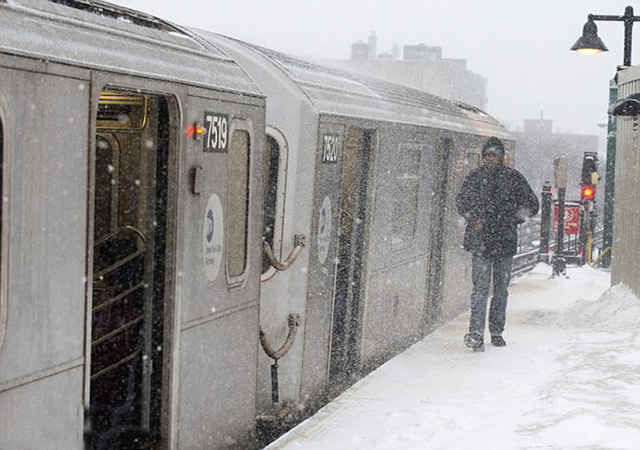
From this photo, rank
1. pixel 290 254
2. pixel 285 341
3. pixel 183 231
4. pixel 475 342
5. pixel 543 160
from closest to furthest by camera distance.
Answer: pixel 183 231, pixel 290 254, pixel 285 341, pixel 475 342, pixel 543 160

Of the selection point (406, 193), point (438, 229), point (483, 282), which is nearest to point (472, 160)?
point (438, 229)

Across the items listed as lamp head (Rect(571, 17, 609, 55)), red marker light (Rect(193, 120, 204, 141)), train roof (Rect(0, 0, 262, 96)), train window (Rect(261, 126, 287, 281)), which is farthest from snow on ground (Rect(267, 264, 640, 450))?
lamp head (Rect(571, 17, 609, 55))

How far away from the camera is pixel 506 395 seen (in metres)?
6.98

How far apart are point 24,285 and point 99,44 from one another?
1103mm

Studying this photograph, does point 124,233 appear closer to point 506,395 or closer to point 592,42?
point 506,395

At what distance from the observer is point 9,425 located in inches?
136

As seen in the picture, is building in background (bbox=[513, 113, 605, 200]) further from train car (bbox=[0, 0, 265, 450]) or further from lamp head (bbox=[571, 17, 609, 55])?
train car (bbox=[0, 0, 265, 450])

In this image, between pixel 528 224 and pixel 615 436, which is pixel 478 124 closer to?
pixel 615 436

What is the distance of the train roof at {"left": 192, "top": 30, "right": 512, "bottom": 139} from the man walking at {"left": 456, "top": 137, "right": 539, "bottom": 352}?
2.77ft

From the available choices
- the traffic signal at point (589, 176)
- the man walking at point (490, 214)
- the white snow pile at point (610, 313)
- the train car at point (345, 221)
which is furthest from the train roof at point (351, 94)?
the traffic signal at point (589, 176)

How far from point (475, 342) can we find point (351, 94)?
8.30 feet

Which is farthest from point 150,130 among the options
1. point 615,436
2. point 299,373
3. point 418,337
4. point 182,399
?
point 418,337

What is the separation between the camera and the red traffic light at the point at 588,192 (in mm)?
17891

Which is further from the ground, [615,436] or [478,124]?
[478,124]
